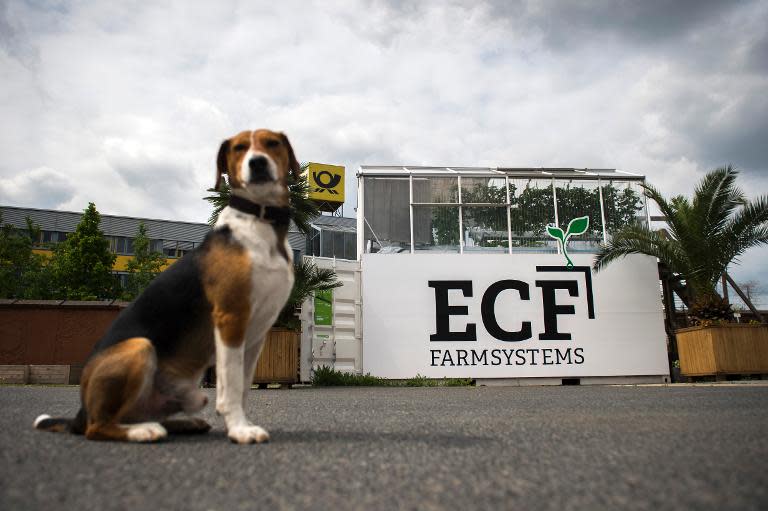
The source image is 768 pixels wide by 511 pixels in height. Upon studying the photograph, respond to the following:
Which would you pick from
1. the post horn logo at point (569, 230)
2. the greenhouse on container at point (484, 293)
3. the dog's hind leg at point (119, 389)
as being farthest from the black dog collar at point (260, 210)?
the post horn logo at point (569, 230)

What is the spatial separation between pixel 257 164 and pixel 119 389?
1.33m

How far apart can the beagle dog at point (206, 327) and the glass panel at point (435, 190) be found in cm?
1421

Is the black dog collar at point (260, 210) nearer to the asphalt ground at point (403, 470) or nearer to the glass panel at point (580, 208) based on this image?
the asphalt ground at point (403, 470)

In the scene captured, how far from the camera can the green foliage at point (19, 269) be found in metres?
30.3

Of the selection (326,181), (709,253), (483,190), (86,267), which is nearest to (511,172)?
(483,190)

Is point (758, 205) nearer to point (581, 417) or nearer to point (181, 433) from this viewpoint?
point (581, 417)

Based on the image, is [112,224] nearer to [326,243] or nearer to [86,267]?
[86,267]

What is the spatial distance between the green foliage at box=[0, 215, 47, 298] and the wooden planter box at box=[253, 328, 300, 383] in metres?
23.8

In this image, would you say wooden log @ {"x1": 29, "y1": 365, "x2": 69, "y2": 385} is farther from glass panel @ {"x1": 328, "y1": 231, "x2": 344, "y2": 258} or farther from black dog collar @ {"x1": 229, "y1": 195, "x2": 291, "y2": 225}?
glass panel @ {"x1": 328, "y1": 231, "x2": 344, "y2": 258}

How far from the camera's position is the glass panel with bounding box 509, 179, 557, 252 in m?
16.8

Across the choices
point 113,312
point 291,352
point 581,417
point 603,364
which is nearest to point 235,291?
point 581,417

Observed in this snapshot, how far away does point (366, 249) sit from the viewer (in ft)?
54.1

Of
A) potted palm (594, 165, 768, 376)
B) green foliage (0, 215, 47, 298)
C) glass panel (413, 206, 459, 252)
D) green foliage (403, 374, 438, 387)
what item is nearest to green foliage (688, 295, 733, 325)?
potted palm (594, 165, 768, 376)

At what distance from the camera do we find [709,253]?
14.4 meters
